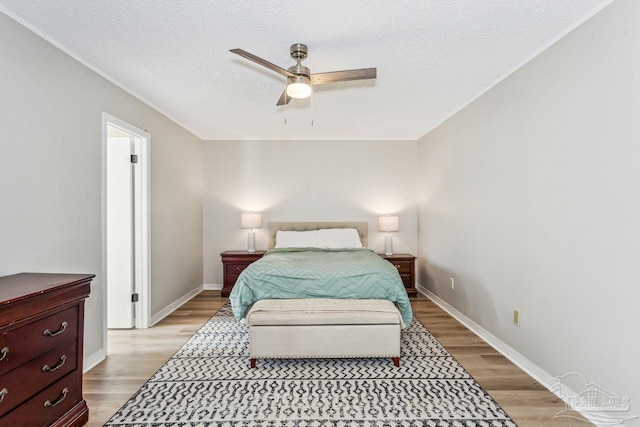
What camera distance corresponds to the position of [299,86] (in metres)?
2.34

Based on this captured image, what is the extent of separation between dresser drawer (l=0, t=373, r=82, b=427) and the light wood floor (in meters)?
0.25

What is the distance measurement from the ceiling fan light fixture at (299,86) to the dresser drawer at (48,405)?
85.7 inches

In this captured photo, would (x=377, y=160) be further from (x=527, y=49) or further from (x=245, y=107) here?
(x=527, y=49)

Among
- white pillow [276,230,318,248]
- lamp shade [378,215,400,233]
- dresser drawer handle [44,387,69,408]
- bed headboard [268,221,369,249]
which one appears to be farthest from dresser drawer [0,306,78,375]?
lamp shade [378,215,400,233]

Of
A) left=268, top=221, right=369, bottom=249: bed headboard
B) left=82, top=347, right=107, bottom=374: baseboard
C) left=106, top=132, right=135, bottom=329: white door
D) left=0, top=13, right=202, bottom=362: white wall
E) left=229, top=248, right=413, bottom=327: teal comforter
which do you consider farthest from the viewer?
left=268, top=221, right=369, bottom=249: bed headboard

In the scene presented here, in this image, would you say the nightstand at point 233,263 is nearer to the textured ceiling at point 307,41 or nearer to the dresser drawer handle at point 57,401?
the textured ceiling at point 307,41

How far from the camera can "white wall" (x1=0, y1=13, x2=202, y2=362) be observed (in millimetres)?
2094

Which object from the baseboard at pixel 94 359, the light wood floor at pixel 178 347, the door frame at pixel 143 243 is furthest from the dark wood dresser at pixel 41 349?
the door frame at pixel 143 243

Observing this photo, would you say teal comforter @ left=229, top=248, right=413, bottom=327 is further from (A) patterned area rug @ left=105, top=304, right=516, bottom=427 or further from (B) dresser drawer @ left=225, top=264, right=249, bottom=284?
(B) dresser drawer @ left=225, top=264, right=249, bottom=284

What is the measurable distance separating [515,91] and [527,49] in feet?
1.29

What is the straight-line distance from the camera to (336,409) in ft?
7.07

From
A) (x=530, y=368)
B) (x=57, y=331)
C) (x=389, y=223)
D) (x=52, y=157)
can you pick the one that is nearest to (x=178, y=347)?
(x=57, y=331)

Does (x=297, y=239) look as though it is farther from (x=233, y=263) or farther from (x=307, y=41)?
(x=307, y=41)

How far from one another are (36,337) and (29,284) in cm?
30
